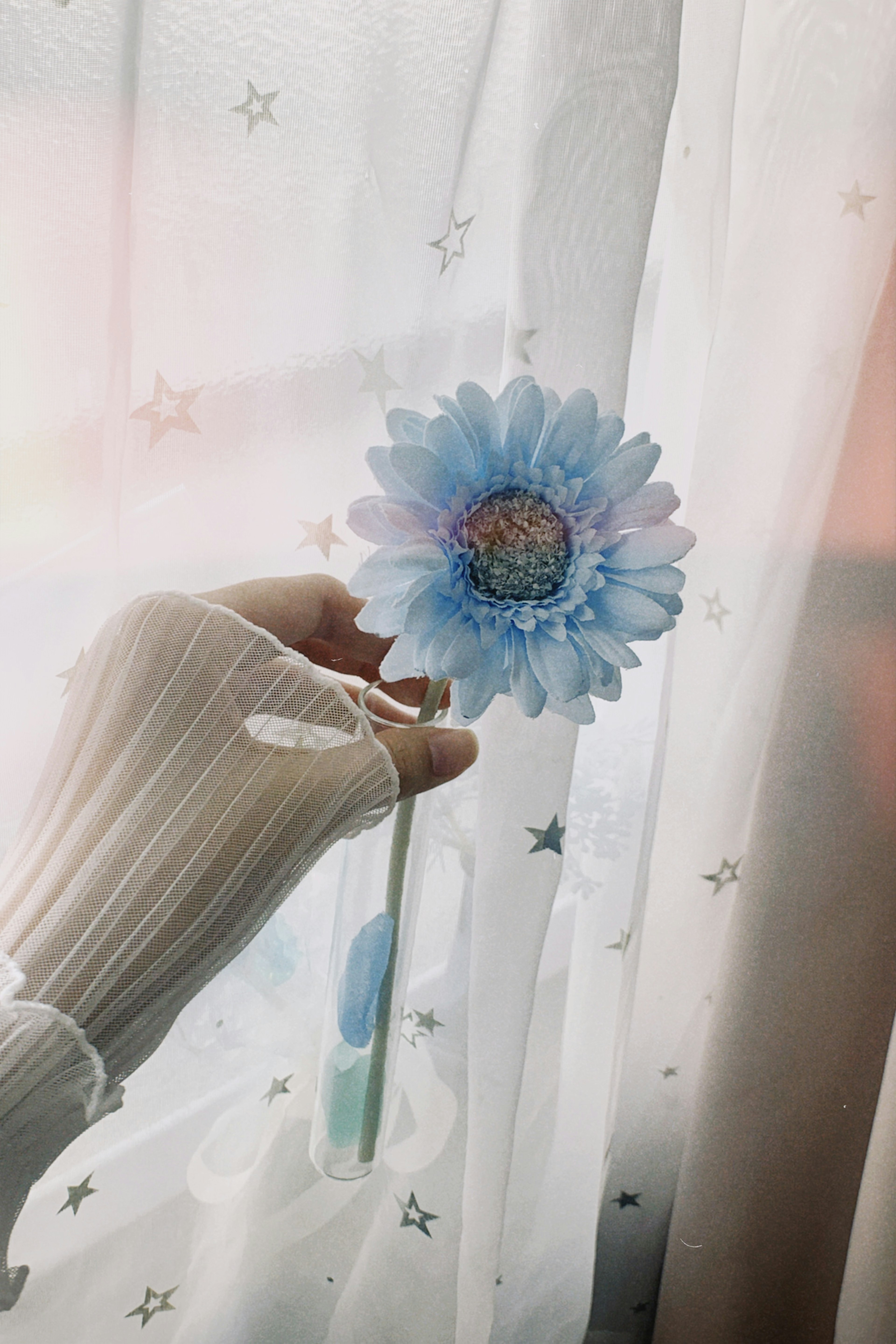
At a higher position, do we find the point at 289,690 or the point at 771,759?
the point at 289,690

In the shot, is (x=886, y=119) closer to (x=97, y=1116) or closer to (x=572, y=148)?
(x=572, y=148)

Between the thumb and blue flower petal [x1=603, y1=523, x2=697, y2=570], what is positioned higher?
blue flower petal [x1=603, y1=523, x2=697, y2=570]

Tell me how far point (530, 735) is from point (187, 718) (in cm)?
21

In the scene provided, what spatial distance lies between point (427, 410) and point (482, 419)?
206 mm

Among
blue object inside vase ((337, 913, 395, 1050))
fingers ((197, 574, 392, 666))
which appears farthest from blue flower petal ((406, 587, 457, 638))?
blue object inside vase ((337, 913, 395, 1050))

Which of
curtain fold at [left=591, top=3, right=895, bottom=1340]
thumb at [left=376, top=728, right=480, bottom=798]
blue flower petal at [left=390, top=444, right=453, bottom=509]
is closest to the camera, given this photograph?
blue flower petal at [left=390, top=444, right=453, bottom=509]

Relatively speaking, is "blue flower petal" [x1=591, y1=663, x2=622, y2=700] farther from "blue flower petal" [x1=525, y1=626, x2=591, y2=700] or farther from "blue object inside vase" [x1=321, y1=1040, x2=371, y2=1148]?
"blue object inside vase" [x1=321, y1=1040, x2=371, y2=1148]

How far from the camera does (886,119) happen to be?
620mm

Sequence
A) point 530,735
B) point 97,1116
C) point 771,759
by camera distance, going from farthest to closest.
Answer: point 771,759
point 530,735
point 97,1116

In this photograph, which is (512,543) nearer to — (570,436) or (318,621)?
(570,436)

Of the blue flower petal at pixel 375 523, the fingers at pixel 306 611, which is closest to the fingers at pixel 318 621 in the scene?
the fingers at pixel 306 611

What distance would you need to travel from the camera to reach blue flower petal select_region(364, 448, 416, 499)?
37 centimetres

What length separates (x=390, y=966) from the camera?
550 millimetres

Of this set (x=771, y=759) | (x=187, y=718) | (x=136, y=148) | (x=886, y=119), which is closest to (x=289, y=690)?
(x=187, y=718)
